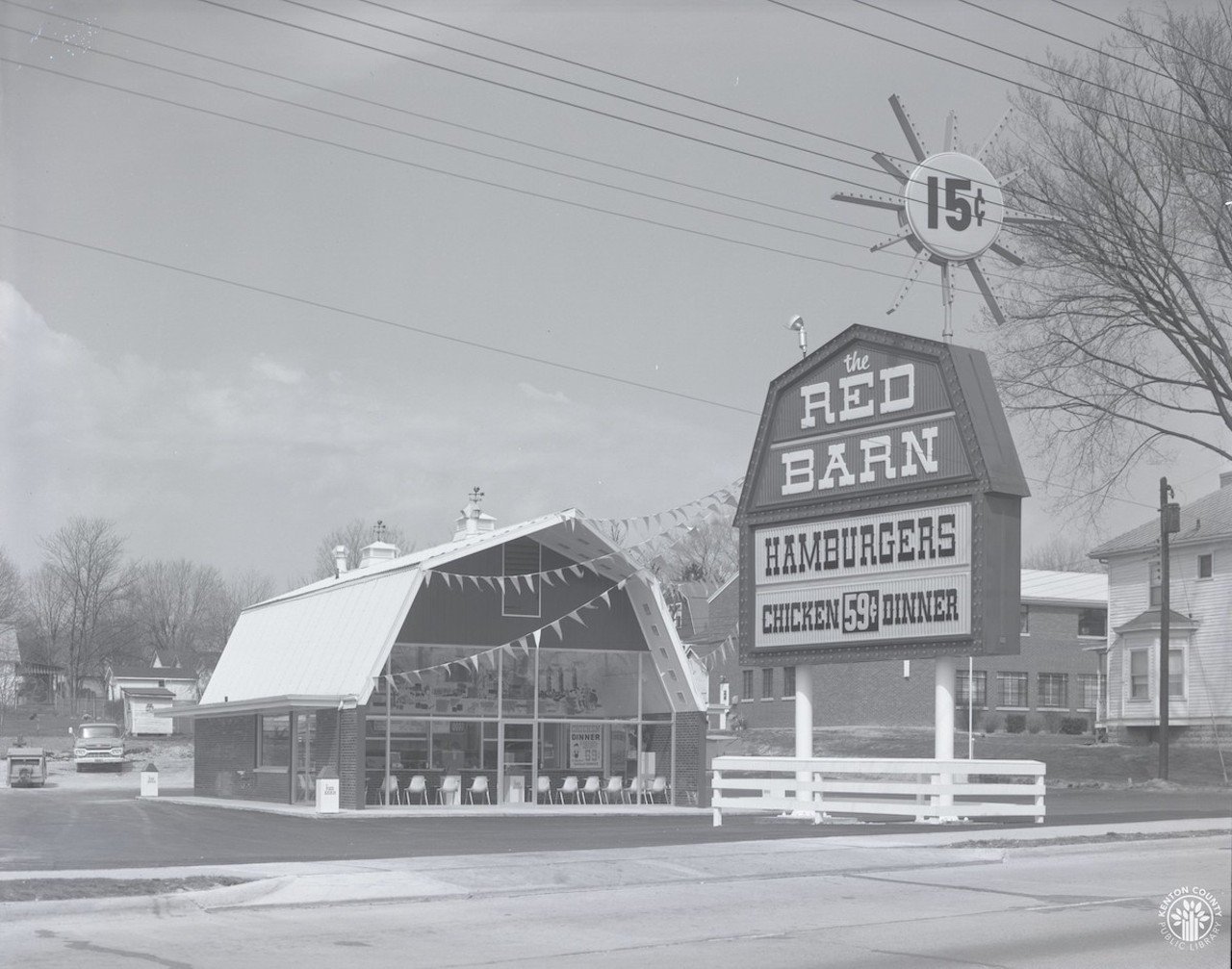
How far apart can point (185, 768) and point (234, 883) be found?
54.0m

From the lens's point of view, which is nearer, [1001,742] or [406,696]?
[406,696]

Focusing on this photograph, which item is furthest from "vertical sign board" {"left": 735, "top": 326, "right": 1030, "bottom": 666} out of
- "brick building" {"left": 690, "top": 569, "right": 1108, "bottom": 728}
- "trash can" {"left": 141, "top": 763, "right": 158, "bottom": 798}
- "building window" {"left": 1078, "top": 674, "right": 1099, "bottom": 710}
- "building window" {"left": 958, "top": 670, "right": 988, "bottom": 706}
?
"building window" {"left": 1078, "top": 674, "right": 1099, "bottom": 710}

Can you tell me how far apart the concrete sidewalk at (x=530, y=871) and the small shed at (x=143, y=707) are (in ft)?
224

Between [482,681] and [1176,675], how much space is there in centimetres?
2826

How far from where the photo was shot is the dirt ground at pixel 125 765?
183 ft

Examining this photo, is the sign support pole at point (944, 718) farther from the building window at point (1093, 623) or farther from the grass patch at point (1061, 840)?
the building window at point (1093, 623)

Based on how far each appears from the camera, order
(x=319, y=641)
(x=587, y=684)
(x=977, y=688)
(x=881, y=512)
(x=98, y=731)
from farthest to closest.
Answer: (x=98, y=731) → (x=977, y=688) → (x=587, y=684) → (x=319, y=641) → (x=881, y=512)

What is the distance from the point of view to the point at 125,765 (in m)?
65.5

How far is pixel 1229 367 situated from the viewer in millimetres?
37344

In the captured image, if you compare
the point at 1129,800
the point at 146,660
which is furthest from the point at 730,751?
the point at 146,660

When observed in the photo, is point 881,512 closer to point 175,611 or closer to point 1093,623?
point 1093,623

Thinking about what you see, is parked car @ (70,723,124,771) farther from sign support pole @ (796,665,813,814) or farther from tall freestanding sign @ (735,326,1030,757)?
sign support pole @ (796,665,813,814)

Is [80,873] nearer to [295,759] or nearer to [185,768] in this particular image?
[295,759]

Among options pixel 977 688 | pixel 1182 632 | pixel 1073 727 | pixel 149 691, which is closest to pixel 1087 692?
pixel 1073 727
